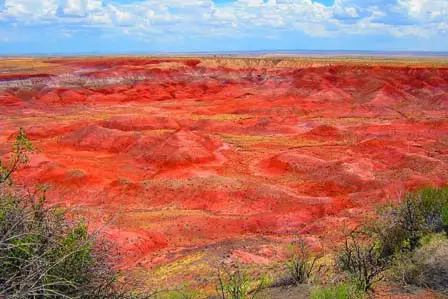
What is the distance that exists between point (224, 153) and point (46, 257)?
32.5m

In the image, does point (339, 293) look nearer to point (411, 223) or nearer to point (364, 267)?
point (364, 267)

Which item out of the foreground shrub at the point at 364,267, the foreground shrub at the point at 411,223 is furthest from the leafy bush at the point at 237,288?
the foreground shrub at the point at 411,223

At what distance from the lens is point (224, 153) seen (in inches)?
1537

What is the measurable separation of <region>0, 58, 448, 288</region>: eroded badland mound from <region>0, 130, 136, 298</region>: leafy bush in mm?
2362

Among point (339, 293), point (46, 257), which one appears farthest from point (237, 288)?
point (46, 257)

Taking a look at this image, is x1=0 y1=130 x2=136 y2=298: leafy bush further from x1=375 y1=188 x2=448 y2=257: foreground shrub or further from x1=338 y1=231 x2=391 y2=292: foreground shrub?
x1=375 y1=188 x2=448 y2=257: foreground shrub

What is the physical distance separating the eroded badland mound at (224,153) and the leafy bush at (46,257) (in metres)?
2.36

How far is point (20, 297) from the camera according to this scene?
215 inches

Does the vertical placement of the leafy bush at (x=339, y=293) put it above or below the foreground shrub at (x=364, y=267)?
above

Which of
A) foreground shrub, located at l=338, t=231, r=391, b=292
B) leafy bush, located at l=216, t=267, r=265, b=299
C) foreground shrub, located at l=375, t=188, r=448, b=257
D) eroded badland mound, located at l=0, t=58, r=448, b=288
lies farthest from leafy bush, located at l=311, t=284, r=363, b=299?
eroded badland mound, located at l=0, t=58, r=448, b=288

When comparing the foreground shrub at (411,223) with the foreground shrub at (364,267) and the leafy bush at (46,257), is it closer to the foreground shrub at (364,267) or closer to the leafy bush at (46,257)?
the foreground shrub at (364,267)

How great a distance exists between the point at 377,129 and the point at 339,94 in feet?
76.1

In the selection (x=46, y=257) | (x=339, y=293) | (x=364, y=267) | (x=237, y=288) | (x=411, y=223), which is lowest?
(x=411, y=223)

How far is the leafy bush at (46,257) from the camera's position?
590 centimetres
